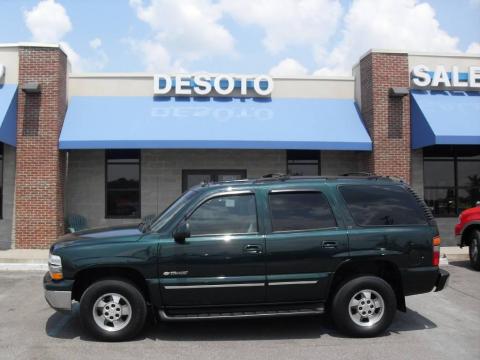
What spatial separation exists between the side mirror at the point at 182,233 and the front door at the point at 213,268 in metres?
0.06

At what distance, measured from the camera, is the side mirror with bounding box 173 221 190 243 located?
5398mm

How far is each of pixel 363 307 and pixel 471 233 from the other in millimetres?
6053

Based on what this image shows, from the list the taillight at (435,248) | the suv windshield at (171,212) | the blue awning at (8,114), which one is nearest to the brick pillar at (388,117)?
the taillight at (435,248)

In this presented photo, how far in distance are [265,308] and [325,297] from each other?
28.8 inches

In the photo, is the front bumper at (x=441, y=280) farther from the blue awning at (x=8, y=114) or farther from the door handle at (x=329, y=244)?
the blue awning at (x=8, y=114)

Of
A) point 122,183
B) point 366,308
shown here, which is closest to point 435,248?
point 366,308

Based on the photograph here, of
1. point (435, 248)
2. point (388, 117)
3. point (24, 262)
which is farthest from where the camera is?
point (388, 117)

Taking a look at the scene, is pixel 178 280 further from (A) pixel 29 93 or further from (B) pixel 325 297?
(A) pixel 29 93

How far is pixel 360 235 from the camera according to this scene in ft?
18.8

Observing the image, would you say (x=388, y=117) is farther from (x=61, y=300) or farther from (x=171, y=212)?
(x=61, y=300)

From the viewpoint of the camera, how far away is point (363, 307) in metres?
5.73

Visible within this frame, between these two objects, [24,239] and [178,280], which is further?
[24,239]

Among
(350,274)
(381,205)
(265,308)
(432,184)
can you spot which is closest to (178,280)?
(265,308)

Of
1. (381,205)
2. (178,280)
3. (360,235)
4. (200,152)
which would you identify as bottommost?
(178,280)
